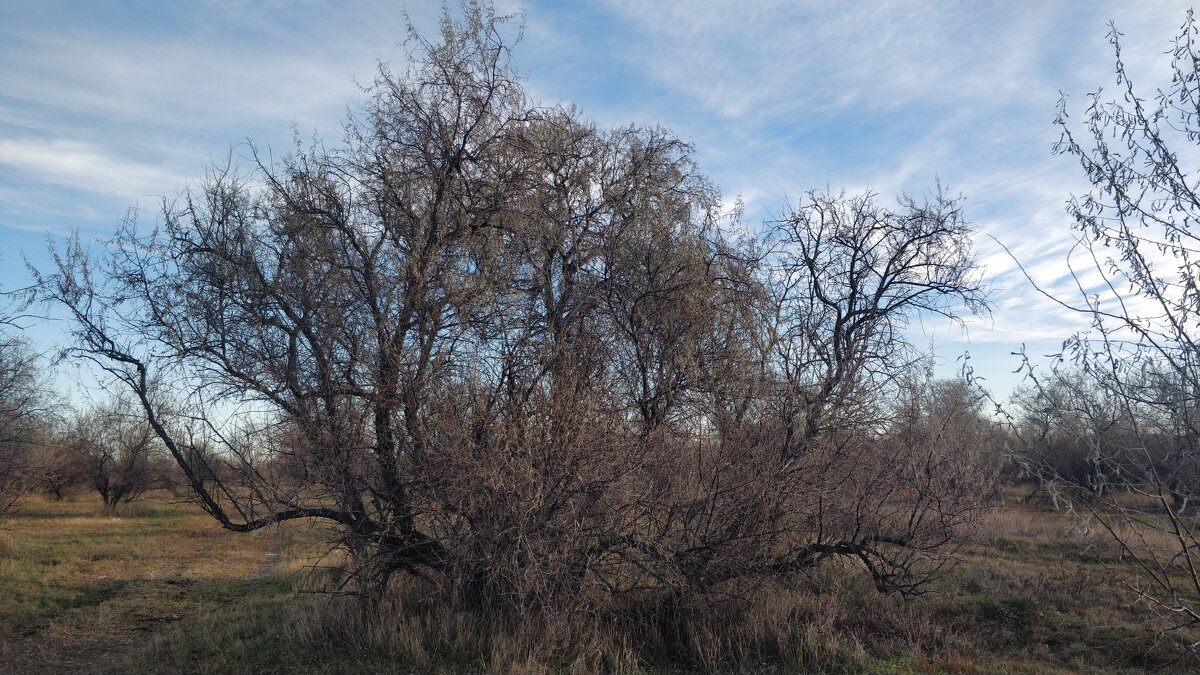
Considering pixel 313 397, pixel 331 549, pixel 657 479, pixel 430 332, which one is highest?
pixel 430 332

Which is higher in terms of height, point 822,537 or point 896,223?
point 896,223

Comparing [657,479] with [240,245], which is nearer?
[657,479]

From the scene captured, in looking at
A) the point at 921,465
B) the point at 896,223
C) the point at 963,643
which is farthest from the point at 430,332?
the point at 896,223

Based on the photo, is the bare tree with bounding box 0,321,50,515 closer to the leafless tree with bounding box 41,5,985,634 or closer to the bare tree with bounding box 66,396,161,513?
the bare tree with bounding box 66,396,161,513

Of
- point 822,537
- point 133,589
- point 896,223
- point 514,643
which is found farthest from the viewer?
point 133,589

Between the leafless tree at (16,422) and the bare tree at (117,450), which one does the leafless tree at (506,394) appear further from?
the leafless tree at (16,422)

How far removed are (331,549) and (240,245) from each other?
4463 millimetres

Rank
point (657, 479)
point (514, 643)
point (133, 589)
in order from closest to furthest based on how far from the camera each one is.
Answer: point (514, 643) → point (657, 479) → point (133, 589)

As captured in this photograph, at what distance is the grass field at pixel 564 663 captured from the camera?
30.2 feet

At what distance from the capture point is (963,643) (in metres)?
10.2

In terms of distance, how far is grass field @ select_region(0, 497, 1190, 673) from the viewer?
363 inches

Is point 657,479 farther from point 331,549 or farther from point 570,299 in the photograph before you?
point 331,549

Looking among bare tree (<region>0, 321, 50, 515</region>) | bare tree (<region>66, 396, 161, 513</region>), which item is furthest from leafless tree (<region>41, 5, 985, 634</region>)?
bare tree (<region>0, 321, 50, 515</region>)

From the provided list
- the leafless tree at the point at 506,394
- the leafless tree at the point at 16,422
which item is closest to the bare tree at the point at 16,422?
the leafless tree at the point at 16,422
